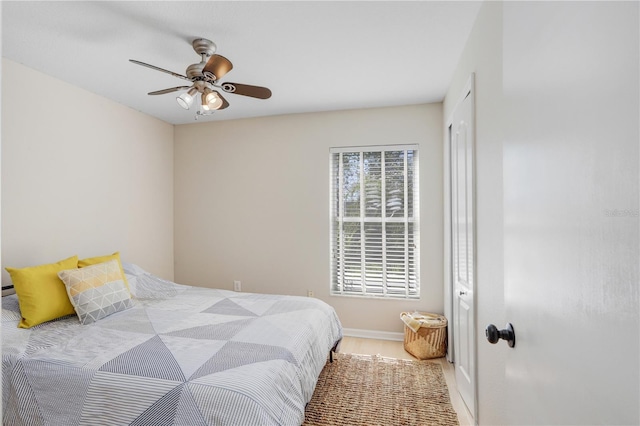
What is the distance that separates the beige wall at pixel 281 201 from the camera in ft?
11.9

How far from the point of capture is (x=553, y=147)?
76 centimetres

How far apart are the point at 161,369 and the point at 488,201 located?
1930 mm

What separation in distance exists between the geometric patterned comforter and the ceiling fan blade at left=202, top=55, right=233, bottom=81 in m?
1.66

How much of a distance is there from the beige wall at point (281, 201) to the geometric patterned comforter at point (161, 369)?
4.78ft

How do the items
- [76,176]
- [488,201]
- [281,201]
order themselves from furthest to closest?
[281,201] < [76,176] < [488,201]

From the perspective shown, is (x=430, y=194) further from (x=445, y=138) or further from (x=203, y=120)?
(x=203, y=120)

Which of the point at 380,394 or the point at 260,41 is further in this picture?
the point at 380,394

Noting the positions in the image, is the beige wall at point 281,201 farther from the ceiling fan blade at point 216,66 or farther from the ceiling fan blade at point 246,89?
the ceiling fan blade at point 216,66

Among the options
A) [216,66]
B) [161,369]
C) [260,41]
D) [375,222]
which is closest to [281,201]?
[375,222]

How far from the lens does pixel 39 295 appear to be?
7.55 feet

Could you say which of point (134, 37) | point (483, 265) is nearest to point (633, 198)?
point (483, 265)

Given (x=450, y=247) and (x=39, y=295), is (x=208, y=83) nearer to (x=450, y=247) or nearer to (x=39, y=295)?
(x=39, y=295)

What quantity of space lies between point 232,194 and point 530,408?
148 inches

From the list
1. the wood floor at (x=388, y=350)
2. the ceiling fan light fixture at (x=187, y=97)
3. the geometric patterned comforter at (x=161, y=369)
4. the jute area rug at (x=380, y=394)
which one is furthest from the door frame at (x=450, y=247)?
the ceiling fan light fixture at (x=187, y=97)
